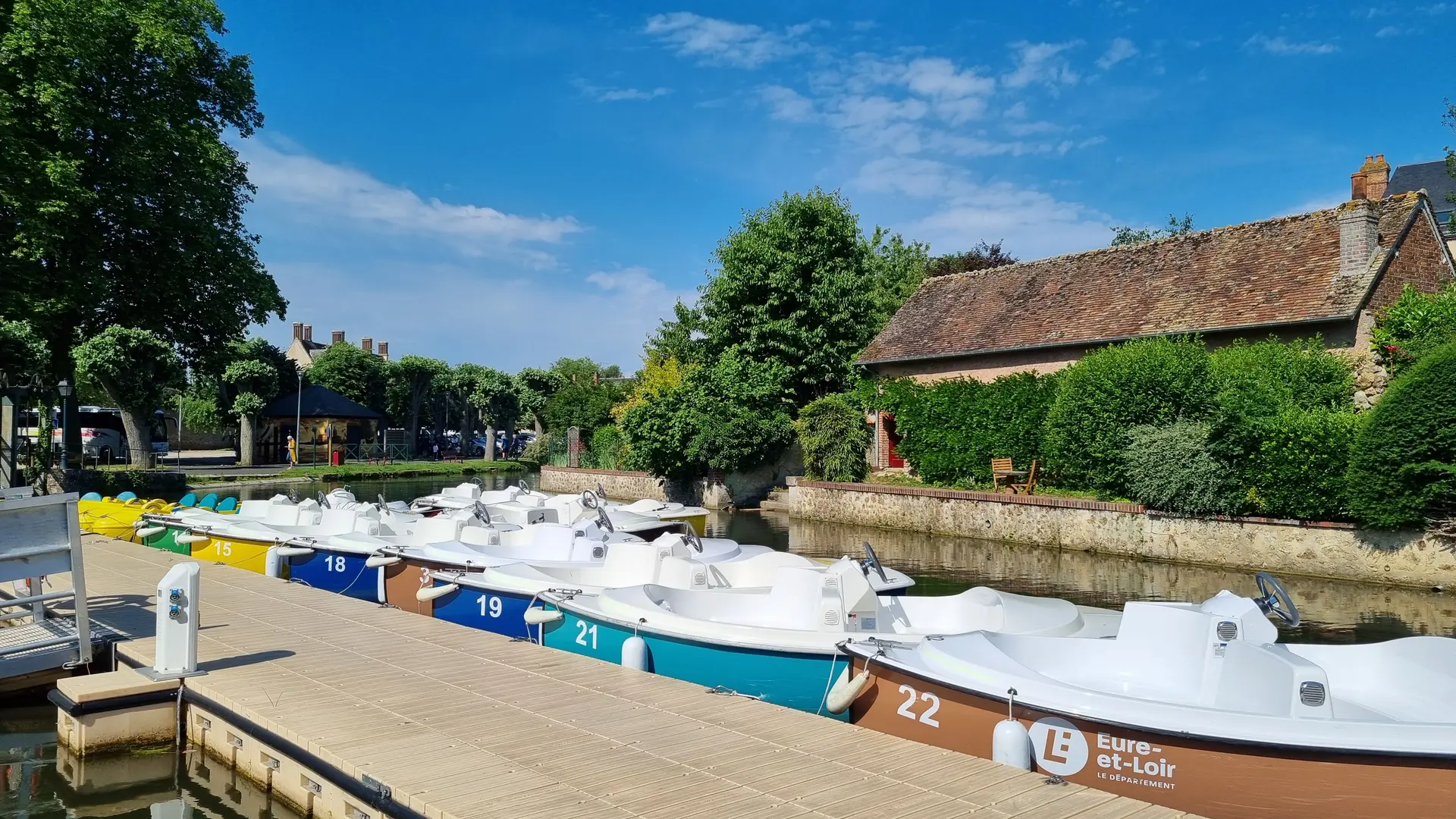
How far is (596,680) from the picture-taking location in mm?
7555

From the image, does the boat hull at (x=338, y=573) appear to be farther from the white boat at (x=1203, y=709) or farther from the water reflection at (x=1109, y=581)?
the white boat at (x=1203, y=709)

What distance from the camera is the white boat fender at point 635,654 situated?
840 centimetres

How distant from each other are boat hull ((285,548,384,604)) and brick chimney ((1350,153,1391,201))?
24.6 m

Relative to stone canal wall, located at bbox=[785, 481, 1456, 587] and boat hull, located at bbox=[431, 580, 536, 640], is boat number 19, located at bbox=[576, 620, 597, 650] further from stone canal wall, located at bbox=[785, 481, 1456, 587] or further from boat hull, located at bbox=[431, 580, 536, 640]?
stone canal wall, located at bbox=[785, 481, 1456, 587]

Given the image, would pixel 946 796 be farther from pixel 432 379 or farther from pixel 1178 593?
pixel 432 379

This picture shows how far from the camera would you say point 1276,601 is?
792 centimetres

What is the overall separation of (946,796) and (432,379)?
63529 mm

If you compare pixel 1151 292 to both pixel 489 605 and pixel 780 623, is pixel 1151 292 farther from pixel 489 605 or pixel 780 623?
pixel 489 605

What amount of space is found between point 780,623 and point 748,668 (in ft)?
4.24

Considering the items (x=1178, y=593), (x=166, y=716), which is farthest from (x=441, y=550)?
(x=1178, y=593)

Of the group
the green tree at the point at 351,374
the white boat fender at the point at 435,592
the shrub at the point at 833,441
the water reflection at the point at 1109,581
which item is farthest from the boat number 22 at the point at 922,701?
the green tree at the point at 351,374

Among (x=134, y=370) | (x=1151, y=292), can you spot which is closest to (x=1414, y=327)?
(x=1151, y=292)

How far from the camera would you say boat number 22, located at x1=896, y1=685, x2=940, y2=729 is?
22.2 ft

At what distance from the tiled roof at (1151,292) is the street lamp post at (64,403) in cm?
2149
